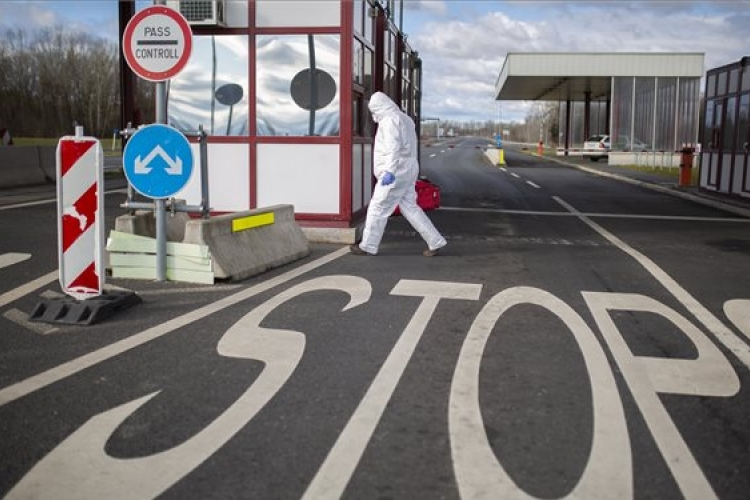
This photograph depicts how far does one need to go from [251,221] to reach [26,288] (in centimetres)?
225

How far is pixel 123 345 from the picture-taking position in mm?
5102

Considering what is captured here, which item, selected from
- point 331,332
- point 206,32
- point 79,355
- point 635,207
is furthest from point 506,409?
point 635,207

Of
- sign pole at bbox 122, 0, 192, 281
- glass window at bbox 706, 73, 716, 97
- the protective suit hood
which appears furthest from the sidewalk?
sign pole at bbox 122, 0, 192, 281

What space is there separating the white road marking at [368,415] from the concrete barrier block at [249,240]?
179 cm

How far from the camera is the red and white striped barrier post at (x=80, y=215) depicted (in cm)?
Result: 575

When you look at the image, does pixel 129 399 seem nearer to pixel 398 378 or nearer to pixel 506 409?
pixel 398 378

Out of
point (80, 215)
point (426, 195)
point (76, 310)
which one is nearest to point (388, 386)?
point (76, 310)

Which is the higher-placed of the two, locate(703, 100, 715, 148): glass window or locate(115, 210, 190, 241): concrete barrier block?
locate(703, 100, 715, 148): glass window

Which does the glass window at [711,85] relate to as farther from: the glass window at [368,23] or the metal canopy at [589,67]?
the metal canopy at [589,67]

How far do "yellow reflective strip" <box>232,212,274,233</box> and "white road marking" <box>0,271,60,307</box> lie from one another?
5.91ft

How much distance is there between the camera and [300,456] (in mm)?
3385

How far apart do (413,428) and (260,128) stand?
7.00 meters

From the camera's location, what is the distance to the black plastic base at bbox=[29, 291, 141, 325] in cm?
563

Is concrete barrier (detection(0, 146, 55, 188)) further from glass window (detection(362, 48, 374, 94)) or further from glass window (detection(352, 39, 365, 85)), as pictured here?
glass window (detection(352, 39, 365, 85))
